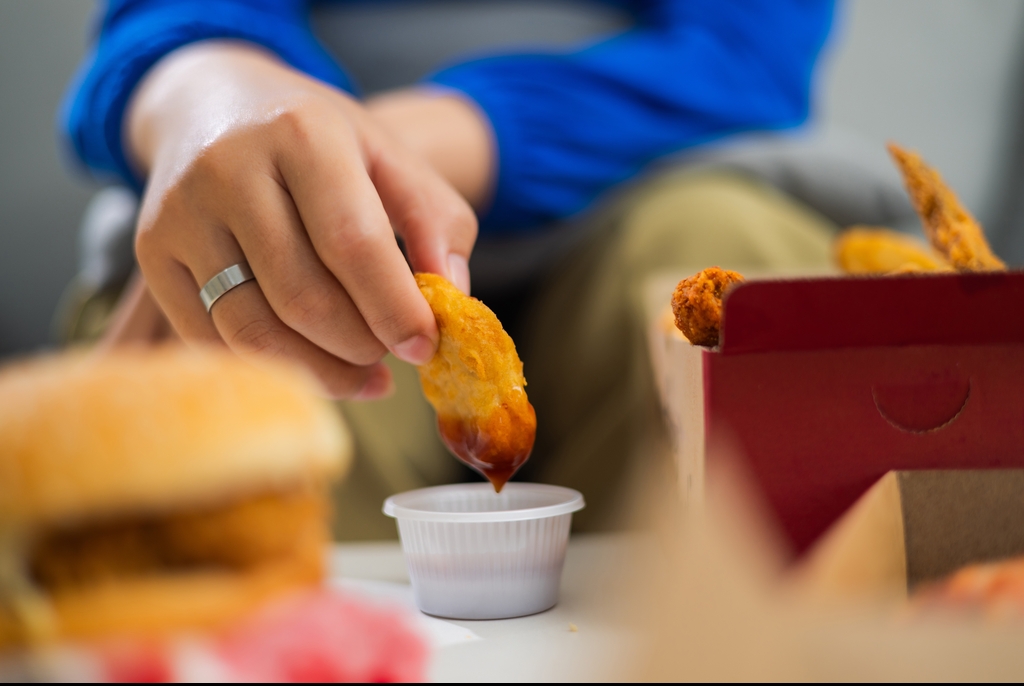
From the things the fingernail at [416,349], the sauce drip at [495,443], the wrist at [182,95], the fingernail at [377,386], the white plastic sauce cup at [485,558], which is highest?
the wrist at [182,95]

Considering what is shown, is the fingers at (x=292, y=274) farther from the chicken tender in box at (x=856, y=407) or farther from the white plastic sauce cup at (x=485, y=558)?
the chicken tender in box at (x=856, y=407)

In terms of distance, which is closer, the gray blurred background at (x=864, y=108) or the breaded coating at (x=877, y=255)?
the breaded coating at (x=877, y=255)

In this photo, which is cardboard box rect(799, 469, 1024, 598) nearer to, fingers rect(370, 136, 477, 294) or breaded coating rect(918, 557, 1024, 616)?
breaded coating rect(918, 557, 1024, 616)

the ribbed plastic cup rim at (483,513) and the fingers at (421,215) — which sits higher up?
the fingers at (421,215)

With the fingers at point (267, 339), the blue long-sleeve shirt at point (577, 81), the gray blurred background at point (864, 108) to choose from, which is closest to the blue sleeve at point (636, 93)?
the blue long-sleeve shirt at point (577, 81)

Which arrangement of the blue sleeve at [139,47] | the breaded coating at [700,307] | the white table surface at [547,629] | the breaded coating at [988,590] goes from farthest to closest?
the blue sleeve at [139,47] < the breaded coating at [700,307] < the white table surface at [547,629] < the breaded coating at [988,590]

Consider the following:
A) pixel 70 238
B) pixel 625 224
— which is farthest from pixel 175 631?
pixel 70 238

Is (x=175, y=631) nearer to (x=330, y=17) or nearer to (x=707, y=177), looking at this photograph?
(x=707, y=177)
